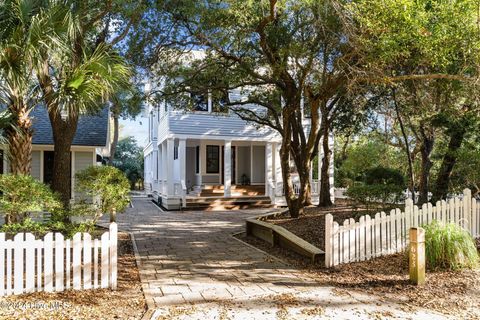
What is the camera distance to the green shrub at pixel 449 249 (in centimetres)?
602

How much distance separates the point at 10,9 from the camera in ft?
20.4

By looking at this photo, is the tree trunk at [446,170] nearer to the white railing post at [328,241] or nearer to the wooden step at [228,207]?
the white railing post at [328,241]

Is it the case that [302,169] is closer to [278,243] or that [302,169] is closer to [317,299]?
[278,243]

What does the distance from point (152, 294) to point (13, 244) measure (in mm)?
1950

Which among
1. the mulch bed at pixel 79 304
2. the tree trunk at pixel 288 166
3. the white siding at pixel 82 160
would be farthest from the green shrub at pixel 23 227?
the white siding at pixel 82 160

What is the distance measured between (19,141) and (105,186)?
2098mm

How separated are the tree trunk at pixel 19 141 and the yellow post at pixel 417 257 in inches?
261

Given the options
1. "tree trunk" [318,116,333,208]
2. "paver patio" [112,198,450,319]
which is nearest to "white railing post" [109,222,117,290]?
"paver patio" [112,198,450,319]

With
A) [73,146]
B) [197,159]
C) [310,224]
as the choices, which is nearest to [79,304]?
[310,224]

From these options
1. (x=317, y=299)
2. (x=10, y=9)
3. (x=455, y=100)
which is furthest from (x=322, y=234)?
(x=10, y=9)

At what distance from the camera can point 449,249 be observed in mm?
6066

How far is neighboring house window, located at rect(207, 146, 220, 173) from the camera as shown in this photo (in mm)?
20375

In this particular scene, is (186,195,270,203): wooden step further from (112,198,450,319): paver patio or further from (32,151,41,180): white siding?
(112,198,450,319): paver patio

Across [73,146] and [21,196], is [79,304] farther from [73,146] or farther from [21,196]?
[73,146]
